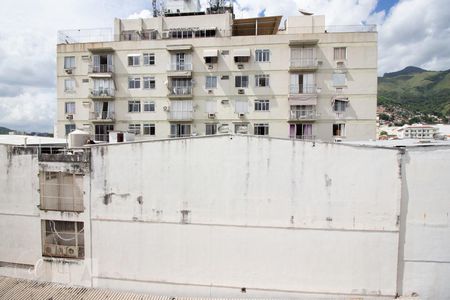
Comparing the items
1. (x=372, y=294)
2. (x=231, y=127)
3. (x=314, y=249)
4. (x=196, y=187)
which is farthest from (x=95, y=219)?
(x=231, y=127)

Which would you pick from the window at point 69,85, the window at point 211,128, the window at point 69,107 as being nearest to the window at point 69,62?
the window at point 69,85

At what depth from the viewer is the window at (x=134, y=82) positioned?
29.0 m

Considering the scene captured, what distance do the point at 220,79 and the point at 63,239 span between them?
811 inches

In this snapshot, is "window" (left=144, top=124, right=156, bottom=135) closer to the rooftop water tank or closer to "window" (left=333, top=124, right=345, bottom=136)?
the rooftop water tank

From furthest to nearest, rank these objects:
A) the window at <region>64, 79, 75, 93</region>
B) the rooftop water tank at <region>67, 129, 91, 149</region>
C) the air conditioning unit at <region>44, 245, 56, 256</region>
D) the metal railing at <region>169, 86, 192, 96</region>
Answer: the window at <region>64, 79, 75, 93</region> → the metal railing at <region>169, 86, 192, 96</region> → the rooftop water tank at <region>67, 129, 91, 149</region> → the air conditioning unit at <region>44, 245, 56, 256</region>

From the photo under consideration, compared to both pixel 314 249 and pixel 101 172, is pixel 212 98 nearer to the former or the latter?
pixel 101 172

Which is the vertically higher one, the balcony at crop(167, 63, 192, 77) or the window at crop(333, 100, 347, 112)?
the balcony at crop(167, 63, 192, 77)

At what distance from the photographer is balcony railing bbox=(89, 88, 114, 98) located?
1141 inches

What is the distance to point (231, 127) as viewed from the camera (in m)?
28.1

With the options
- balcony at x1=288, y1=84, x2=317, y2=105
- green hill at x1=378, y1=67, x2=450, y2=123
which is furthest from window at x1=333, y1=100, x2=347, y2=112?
green hill at x1=378, y1=67, x2=450, y2=123

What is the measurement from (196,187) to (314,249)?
6.66 metres

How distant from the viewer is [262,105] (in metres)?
27.7

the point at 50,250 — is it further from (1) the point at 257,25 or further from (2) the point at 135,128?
(1) the point at 257,25

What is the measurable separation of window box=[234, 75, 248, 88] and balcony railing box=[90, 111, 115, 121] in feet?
47.9
